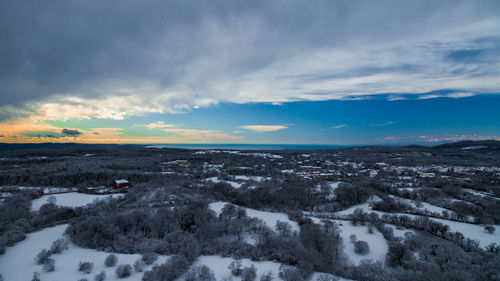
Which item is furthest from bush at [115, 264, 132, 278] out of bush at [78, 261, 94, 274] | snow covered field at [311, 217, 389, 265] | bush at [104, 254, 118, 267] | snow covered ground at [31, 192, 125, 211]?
snow covered ground at [31, 192, 125, 211]

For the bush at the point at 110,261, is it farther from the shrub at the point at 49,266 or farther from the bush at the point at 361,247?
the bush at the point at 361,247

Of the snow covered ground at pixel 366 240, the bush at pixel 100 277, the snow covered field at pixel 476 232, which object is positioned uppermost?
the bush at pixel 100 277

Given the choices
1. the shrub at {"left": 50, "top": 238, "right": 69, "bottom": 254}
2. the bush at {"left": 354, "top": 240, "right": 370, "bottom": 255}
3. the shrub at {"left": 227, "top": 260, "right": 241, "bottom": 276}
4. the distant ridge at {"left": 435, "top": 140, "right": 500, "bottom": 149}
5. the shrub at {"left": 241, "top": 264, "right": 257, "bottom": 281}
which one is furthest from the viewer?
the distant ridge at {"left": 435, "top": 140, "right": 500, "bottom": 149}

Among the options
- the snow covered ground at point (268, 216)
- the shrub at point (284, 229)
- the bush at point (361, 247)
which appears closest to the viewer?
the bush at point (361, 247)

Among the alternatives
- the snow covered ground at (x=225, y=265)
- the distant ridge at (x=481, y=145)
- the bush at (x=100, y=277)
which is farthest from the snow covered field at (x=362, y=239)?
the distant ridge at (x=481, y=145)

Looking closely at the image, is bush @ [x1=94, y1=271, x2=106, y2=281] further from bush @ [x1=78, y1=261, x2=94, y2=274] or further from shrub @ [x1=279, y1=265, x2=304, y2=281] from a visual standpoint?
shrub @ [x1=279, y1=265, x2=304, y2=281]

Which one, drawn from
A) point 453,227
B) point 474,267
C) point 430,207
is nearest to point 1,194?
point 474,267
